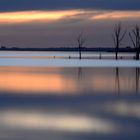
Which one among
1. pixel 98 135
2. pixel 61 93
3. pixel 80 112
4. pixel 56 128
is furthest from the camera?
pixel 61 93

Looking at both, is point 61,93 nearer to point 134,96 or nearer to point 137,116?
point 134,96

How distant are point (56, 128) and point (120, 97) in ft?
23.1

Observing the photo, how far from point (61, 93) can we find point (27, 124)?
7.97 metres

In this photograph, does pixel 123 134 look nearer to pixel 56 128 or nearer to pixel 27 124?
pixel 56 128

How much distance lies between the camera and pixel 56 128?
10.4 m

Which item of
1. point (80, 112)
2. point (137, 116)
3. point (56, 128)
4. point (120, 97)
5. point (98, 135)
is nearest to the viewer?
point (98, 135)

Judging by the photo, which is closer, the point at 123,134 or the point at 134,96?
the point at 123,134

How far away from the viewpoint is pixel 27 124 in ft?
35.3

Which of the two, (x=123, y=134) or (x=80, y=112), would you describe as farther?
(x=80, y=112)

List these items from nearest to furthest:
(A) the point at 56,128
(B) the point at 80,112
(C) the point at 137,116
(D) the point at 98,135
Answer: (D) the point at 98,135, (A) the point at 56,128, (C) the point at 137,116, (B) the point at 80,112

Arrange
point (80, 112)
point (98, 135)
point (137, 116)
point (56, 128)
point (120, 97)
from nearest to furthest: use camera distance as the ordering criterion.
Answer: point (98, 135), point (56, 128), point (137, 116), point (80, 112), point (120, 97)

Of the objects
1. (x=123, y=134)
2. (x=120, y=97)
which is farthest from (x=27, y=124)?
(x=120, y=97)

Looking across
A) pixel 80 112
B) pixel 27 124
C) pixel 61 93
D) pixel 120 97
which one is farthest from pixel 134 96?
pixel 27 124

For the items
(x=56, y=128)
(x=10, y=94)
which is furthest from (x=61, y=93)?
(x=56, y=128)
